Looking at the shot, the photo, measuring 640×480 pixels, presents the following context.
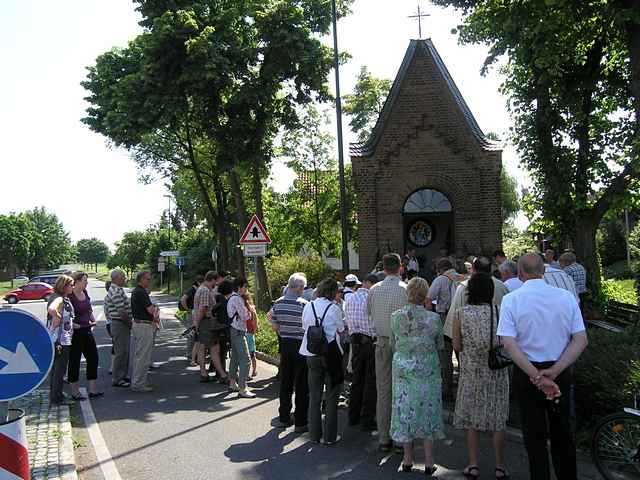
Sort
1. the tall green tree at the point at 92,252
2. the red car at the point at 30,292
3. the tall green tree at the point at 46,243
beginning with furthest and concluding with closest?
the tall green tree at the point at 92,252 → the tall green tree at the point at 46,243 → the red car at the point at 30,292

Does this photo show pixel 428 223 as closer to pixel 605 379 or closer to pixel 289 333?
pixel 289 333

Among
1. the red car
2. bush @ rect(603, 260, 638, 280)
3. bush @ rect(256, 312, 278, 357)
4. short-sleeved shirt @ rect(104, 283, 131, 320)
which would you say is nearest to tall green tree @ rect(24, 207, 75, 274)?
the red car

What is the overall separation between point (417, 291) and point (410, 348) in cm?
55

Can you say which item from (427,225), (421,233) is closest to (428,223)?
(427,225)

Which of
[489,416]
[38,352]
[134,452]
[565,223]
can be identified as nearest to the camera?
[38,352]

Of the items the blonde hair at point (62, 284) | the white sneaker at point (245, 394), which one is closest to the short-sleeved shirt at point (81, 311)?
the blonde hair at point (62, 284)

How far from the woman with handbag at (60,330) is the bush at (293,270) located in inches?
470

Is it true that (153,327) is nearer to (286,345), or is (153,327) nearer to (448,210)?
(286,345)

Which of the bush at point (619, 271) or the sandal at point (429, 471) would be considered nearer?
the sandal at point (429, 471)

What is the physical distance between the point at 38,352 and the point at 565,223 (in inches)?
541

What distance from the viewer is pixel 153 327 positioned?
1064 cm

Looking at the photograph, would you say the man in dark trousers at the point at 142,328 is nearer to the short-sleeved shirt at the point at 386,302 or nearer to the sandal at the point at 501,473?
the short-sleeved shirt at the point at 386,302

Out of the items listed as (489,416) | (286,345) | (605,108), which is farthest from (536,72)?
(489,416)

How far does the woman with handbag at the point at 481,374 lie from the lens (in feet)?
19.2
